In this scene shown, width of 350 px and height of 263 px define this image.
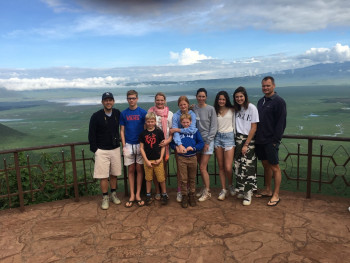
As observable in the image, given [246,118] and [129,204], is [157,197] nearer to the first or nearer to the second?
[129,204]

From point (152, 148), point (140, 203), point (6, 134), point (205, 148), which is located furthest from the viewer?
point (6, 134)

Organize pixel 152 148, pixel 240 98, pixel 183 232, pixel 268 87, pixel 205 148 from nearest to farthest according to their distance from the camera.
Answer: pixel 183 232 → pixel 268 87 → pixel 240 98 → pixel 152 148 → pixel 205 148

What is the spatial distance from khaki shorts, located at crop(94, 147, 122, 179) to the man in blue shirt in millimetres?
2114

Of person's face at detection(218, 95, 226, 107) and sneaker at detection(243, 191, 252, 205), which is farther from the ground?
person's face at detection(218, 95, 226, 107)

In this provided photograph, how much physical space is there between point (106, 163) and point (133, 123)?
73 cm

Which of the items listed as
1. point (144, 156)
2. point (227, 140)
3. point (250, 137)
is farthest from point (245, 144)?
point (144, 156)

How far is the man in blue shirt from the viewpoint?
3812 mm

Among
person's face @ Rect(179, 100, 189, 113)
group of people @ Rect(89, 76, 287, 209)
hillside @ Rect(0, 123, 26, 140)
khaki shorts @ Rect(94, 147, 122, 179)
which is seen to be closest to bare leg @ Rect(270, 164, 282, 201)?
group of people @ Rect(89, 76, 287, 209)

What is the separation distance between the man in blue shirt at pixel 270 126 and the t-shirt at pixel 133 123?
5.60 ft

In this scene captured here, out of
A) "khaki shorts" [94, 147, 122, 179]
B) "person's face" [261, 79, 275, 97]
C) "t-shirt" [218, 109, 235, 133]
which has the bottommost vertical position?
"khaki shorts" [94, 147, 122, 179]

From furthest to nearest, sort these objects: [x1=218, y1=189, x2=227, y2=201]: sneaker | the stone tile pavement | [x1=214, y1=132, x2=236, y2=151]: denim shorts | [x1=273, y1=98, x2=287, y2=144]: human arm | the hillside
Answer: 1. the hillside
2. [x1=218, y1=189, x2=227, y2=201]: sneaker
3. [x1=214, y1=132, x2=236, y2=151]: denim shorts
4. [x1=273, y1=98, x2=287, y2=144]: human arm
5. the stone tile pavement

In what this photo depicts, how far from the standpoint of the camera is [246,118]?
4.00 meters

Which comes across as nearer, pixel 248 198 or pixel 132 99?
pixel 132 99

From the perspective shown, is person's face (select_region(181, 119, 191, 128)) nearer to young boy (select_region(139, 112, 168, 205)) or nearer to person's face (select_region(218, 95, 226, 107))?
young boy (select_region(139, 112, 168, 205))
